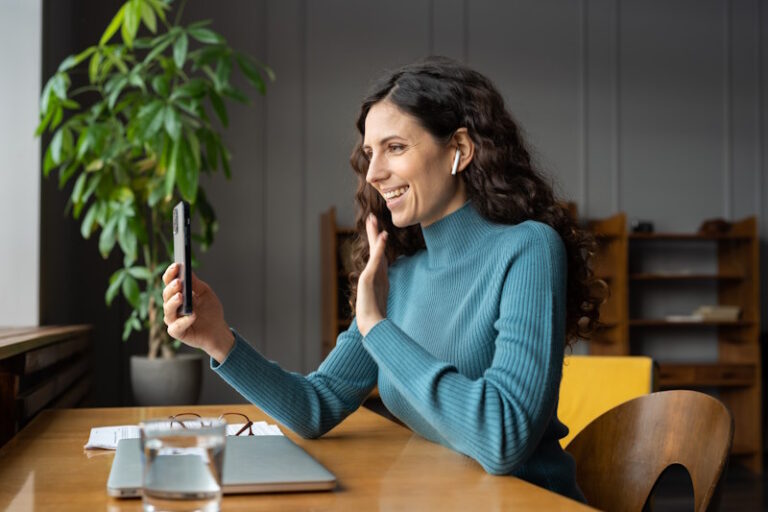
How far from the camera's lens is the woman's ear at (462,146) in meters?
1.61

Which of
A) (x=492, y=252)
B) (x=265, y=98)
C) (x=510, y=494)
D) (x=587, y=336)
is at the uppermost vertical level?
(x=265, y=98)

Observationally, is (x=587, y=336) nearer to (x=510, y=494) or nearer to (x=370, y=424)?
(x=370, y=424)

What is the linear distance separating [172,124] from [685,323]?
3.73 metres

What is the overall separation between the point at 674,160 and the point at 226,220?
310 cm

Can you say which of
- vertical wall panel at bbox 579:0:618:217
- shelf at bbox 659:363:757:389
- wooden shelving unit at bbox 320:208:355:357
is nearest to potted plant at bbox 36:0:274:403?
wooden shelving unit at bbox 320:208:355:357

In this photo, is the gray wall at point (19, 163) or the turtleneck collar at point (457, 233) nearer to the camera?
the turtleneck collar at point (457, 233)

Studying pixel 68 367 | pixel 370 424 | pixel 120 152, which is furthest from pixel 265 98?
pixel 370 424

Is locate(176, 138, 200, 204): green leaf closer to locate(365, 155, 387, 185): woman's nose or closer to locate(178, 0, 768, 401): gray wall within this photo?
locate(178, 0, 768, 401): gray wall

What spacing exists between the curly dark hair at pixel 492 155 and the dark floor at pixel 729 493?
8.83 ft

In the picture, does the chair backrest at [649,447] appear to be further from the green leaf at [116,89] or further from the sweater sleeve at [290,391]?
the green leaf at [116,89]

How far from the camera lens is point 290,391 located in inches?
61.8

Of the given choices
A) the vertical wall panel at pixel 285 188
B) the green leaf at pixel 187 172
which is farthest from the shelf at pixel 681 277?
the green leaf at pixel 187 172

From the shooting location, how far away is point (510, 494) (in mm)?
1076

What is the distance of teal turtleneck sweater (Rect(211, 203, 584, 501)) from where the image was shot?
1.24m
